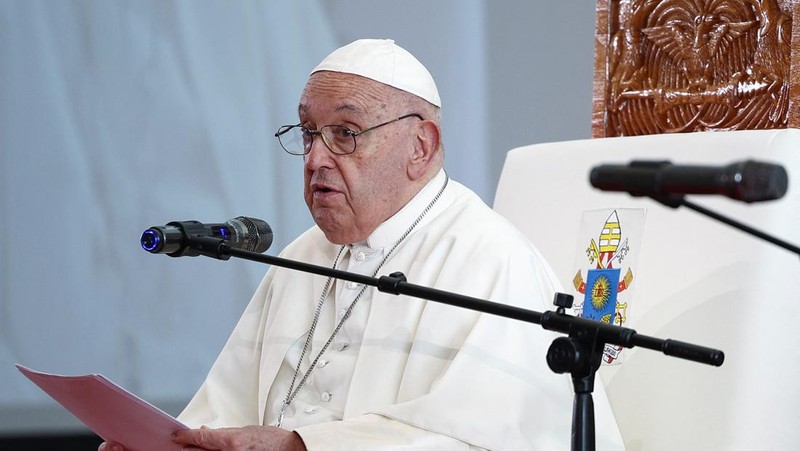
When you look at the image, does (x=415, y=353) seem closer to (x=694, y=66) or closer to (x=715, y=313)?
(x=715, y=313)

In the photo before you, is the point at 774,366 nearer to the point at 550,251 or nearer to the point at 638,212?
the point at 638,212

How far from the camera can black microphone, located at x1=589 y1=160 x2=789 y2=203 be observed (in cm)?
132

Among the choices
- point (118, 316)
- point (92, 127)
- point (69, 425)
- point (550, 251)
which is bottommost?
point (69, 425)

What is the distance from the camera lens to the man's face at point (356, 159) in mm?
2750

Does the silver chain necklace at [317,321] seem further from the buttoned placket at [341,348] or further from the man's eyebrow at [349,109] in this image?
the man's eyebrow at [349,109]

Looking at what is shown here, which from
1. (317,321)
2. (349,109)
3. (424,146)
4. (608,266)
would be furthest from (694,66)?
(317,321)

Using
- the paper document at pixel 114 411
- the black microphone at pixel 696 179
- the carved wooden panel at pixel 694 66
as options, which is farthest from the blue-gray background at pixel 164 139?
the black microphone at pixel 696 179

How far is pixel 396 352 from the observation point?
8.39ft

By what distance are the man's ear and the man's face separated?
2cm

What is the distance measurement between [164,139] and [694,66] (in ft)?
8.45

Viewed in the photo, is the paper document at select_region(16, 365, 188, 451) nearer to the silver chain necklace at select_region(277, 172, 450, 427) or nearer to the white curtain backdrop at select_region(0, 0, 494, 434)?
the silver chain necklace at select_region(277, 172, 450, 427)

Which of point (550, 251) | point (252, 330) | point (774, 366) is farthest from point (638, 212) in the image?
point (252, 330)

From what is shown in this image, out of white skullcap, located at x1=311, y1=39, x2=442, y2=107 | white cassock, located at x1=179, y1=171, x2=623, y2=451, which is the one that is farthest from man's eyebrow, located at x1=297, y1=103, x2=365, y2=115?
white cassock, located at x1=179, y1=171, x2=623, y2=451

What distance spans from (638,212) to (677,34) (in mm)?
722
